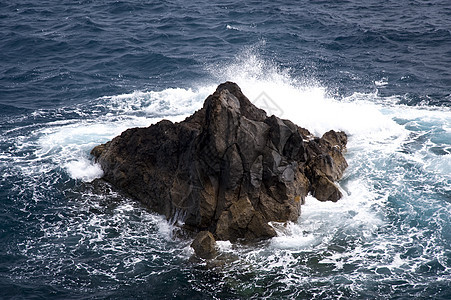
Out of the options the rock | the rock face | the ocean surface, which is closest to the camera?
the ocean surface

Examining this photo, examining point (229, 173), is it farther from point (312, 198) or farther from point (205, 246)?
point (312, 198)

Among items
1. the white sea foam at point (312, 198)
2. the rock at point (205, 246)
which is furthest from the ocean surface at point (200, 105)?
the rock at point (205, 246)

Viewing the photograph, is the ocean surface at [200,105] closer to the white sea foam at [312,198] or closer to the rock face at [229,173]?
the white sea foam at [312,198]

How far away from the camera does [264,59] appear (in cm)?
5272

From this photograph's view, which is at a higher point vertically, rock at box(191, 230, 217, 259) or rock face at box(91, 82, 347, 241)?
rock face at box(91, 82, 347, 241)

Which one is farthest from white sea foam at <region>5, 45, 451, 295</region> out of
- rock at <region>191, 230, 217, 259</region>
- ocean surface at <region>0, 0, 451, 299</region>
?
rock at <region>191, 230, 217, 259</region>

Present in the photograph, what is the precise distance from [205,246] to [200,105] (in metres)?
21.0

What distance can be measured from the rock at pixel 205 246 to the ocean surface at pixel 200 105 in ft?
2.08

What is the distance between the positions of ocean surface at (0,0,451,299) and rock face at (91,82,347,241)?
95cm

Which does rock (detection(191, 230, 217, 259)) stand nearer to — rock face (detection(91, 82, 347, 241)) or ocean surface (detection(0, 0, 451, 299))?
ocean surface (detection(0, 0, 451, 299))

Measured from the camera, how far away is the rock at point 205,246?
25781mm

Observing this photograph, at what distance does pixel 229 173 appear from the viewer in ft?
92.0

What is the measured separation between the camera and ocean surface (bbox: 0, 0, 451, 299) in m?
24.8

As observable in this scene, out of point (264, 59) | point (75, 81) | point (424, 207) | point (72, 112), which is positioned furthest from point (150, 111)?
point (424, 207)
